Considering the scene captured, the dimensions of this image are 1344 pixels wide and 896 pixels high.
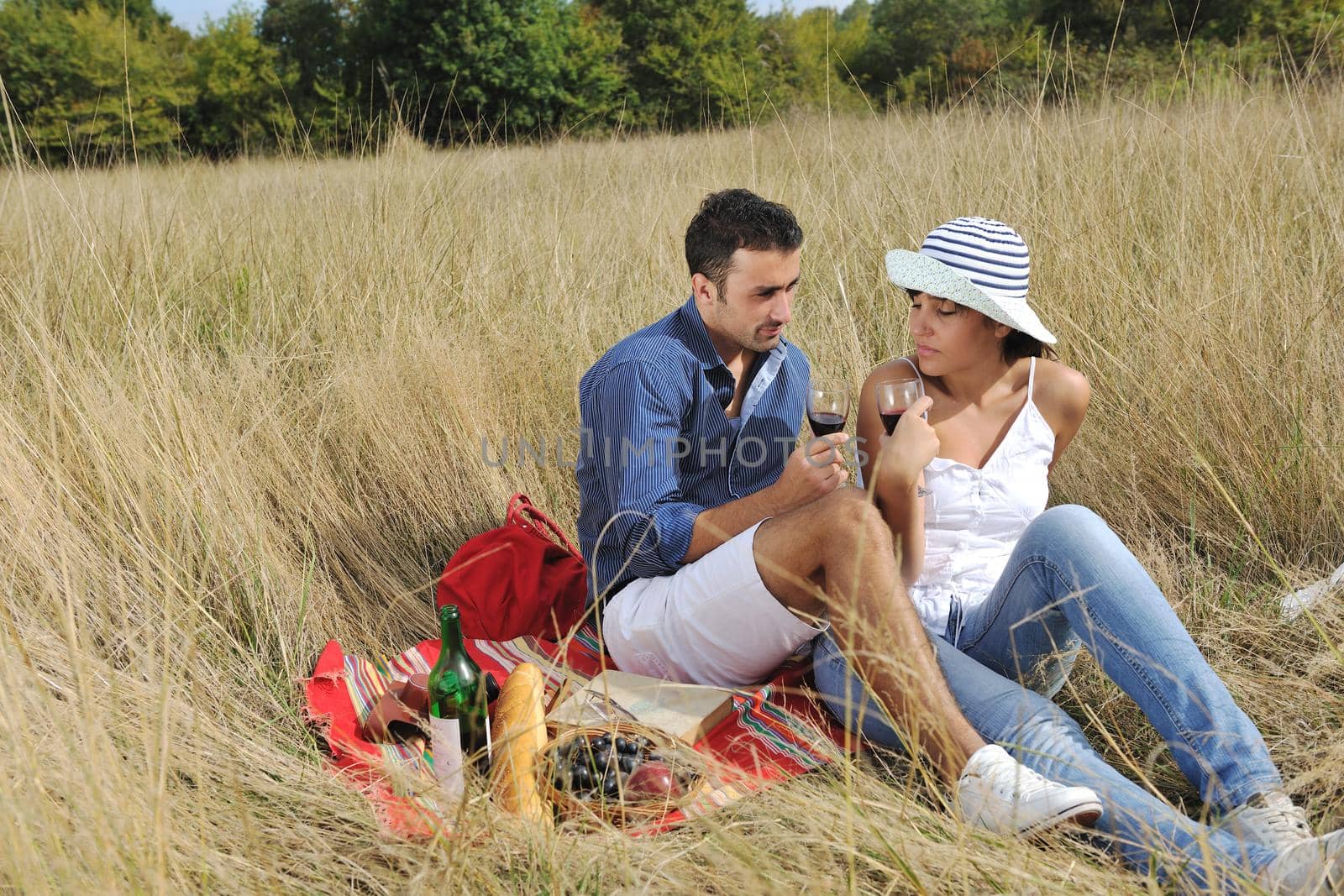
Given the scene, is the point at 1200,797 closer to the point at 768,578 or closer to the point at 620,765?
the point at 768,578

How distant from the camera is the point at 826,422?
2.47m

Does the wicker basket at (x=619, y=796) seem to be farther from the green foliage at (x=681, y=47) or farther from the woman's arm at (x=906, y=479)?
the green foliage at (x=681, y=47)

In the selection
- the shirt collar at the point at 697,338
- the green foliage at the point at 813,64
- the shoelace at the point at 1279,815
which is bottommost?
the shoelace at the point at 1279,815

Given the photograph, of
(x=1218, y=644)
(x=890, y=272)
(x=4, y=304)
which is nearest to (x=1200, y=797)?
(x=1218, y=644)

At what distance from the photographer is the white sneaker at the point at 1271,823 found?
1.88 meters

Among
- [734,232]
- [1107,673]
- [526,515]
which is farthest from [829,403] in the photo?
[526,515]

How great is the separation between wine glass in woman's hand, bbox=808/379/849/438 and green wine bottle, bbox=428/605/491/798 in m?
0.95

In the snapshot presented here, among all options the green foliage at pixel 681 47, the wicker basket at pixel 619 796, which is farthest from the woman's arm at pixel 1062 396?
the green foliage at pixel 681 47

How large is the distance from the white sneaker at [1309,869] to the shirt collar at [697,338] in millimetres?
1666

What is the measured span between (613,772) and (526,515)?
4.19 ft

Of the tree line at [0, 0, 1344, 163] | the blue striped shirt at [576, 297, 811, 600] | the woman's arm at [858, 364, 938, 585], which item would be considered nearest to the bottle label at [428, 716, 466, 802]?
the blue striped shirt at [576, 297, 811, 600]

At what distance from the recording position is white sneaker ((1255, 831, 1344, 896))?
1688 mm

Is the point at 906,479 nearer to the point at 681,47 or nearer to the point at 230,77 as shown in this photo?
the point at 681,47

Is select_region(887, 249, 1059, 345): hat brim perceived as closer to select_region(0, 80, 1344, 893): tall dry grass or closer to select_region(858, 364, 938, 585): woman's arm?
select_region(858, 364, 938, 585): woman's arm
